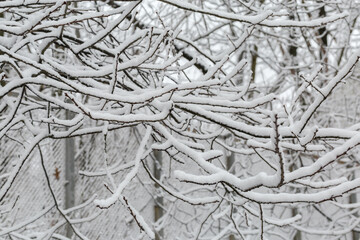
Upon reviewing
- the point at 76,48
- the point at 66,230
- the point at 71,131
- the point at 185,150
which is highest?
the point at 76,48

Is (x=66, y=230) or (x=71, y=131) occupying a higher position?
(x=71, y=131)

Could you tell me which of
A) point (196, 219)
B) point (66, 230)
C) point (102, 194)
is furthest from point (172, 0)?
point (196, 219)

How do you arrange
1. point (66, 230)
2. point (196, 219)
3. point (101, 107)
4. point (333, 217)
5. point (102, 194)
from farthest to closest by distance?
point (333, 217)
point (196, 219)
point (102, 194)
point (66, 230)
point (101, 107)

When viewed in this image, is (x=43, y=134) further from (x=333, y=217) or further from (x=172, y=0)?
(x=333, y=217)

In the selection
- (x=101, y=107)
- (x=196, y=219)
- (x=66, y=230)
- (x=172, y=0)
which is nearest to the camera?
(x=172, y=0)

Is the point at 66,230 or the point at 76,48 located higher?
the point at 76,48

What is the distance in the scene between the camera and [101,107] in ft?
6.47

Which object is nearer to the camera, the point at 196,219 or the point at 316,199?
the point at 316,199

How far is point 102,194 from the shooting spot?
Result: 488 centimetres

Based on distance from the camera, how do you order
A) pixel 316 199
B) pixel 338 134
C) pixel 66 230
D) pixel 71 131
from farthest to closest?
pixel 66 230, pixel 71 131, pixel 338 134, pixel 316 199

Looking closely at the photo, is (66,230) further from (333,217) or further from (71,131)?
(333,217)

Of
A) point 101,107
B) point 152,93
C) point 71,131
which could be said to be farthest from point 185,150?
point 71,131

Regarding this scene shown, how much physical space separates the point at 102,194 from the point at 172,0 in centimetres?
348

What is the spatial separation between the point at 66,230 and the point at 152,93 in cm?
300
